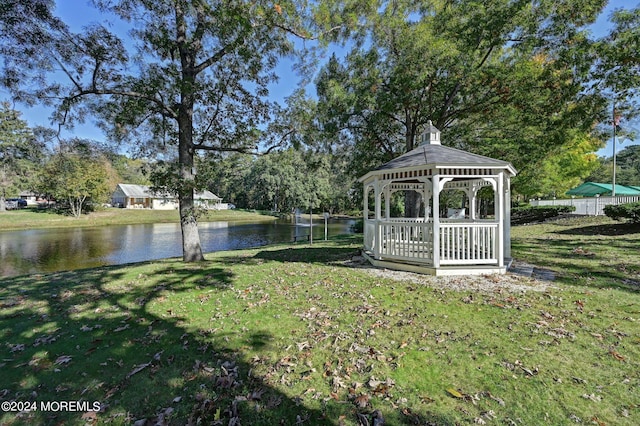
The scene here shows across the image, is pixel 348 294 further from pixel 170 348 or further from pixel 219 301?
pixel 170 348

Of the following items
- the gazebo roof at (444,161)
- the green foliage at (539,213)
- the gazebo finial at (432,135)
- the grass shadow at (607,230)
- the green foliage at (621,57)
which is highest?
the green foliage at (621,57)

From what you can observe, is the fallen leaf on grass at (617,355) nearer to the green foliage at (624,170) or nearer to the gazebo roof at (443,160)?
the gazebo roof at (443,160)

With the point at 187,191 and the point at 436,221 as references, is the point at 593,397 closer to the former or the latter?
the point at 436,221

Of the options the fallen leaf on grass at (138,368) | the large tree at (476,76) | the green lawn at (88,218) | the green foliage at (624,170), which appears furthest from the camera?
the green foliage at (624,170)

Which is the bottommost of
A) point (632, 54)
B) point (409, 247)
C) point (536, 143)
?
point (409, 247)

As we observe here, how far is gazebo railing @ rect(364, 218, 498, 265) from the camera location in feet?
23.8

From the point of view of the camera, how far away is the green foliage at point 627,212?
1179 centimetres

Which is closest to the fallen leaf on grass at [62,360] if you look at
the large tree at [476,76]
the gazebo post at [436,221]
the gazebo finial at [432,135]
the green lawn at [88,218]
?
the gazebo post at [436,221]

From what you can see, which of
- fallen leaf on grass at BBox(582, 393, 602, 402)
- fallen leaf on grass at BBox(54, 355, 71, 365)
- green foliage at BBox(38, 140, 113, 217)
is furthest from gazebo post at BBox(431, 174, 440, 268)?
green foliage at BBox(38, 140, 113, 217)

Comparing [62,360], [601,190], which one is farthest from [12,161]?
[601,190]

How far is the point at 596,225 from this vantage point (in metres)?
13.8

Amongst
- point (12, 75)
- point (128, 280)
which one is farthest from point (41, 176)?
point (128, 280)

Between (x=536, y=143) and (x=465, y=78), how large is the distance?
4.04m

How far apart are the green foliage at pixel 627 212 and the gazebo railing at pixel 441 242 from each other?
29.9ft
